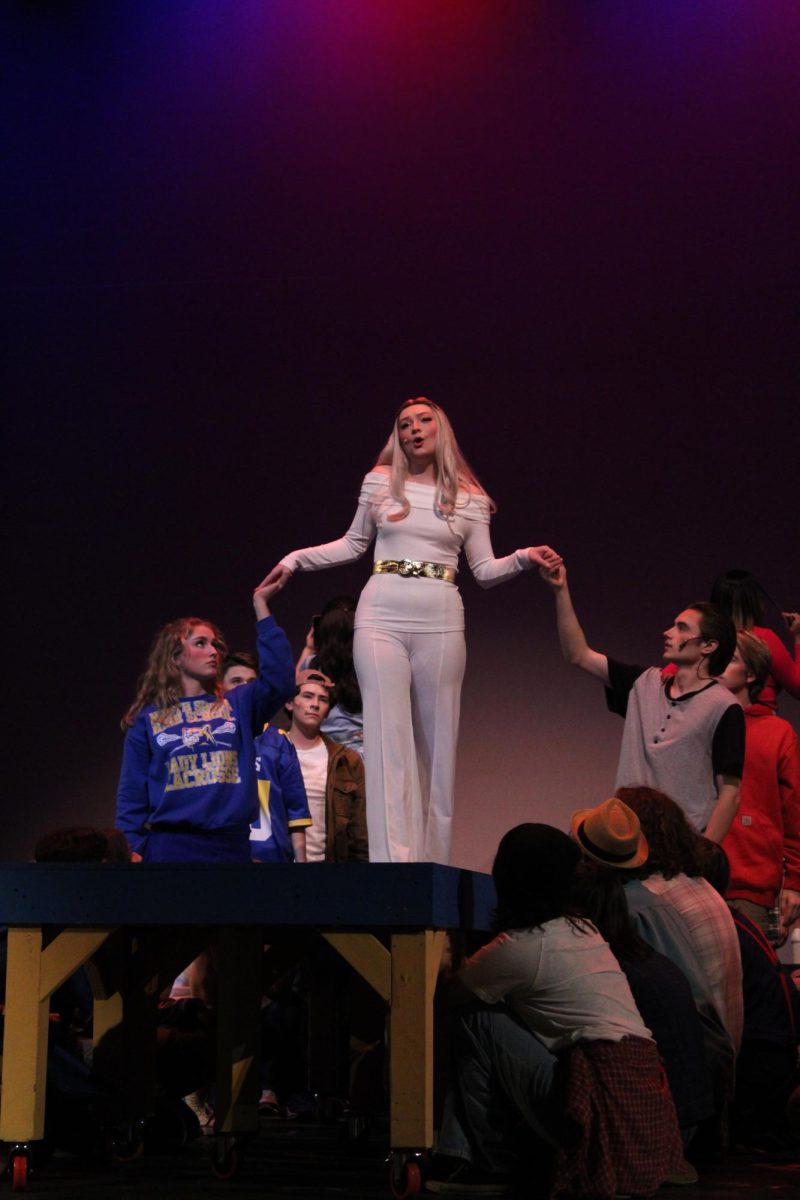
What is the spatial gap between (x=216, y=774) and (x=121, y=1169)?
99 cm

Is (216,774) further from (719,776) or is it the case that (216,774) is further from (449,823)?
(719,776)

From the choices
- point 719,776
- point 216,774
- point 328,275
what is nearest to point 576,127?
point 328,275

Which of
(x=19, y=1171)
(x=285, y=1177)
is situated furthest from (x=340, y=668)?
(x=19, y=1171)

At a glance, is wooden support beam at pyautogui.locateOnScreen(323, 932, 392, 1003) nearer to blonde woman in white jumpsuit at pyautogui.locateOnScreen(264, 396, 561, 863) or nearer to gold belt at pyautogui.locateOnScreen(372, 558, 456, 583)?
Result: blonde woman in white jumpsuit at pyautogui.locateOnScreen(264, 396, 561, 863)

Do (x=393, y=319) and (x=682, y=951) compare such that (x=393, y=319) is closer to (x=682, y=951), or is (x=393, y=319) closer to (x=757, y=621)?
(x=757, y=621)

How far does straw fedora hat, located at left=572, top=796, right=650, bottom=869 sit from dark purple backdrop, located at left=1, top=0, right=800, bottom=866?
3.13 meters

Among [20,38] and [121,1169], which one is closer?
[121,1169]

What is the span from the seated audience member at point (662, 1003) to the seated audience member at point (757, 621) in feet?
7.16

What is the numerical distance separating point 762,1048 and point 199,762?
159 cm

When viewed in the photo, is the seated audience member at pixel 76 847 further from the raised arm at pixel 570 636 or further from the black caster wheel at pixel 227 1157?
the raised arm at pixel 570 636

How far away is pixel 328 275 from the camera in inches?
268

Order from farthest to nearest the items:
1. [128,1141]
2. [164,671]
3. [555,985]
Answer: [164,671]
[128,1141]
[555,985]

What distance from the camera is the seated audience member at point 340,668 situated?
5.32 meters

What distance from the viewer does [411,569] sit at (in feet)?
13.5
